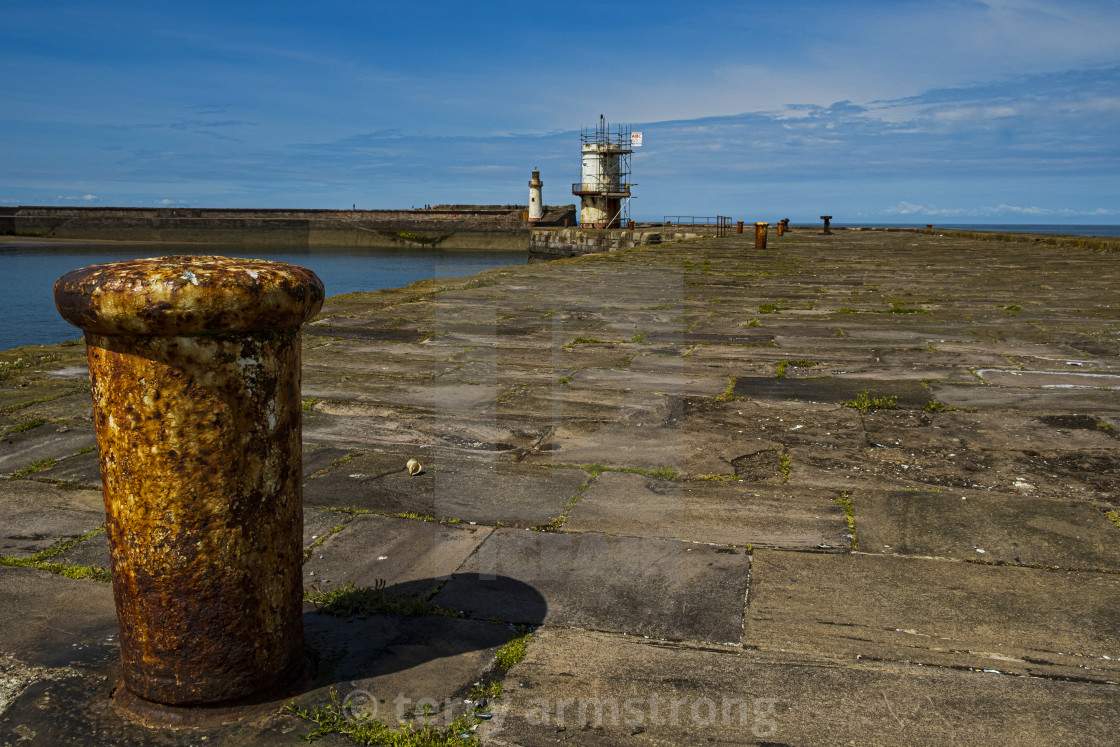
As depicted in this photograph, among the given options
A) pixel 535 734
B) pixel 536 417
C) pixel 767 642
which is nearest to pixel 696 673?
pixel 767 642

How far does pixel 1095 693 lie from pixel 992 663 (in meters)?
0.21

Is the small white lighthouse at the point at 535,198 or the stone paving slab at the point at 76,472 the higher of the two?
the small white lighthouse at the point at 535,198

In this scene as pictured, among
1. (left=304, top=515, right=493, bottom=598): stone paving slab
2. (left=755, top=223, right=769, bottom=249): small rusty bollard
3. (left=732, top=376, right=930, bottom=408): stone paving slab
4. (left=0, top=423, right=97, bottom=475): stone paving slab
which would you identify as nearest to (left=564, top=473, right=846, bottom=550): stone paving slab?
(left=304, top=515, right=493, bottom=598): stone paving slab

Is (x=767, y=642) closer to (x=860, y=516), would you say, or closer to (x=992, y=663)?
(x=992, y=663)

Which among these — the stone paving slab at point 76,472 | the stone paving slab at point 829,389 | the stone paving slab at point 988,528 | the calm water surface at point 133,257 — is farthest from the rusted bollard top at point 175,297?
the calm water surface at point 133,257

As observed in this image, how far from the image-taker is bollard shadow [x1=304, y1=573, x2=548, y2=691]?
1964 millimetres

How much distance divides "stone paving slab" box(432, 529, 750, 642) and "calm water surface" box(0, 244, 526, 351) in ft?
37.1

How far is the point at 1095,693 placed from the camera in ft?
6.06

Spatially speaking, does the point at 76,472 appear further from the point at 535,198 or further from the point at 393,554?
the point at 535,198

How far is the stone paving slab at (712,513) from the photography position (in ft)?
8.98

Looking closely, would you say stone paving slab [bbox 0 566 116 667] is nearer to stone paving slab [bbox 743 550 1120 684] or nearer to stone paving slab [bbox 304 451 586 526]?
stone paving slab [bbox 304 451 586 526]

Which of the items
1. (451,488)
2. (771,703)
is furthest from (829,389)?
(771,703)

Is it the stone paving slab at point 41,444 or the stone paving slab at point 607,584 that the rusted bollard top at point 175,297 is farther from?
the stone paving slab at point 41,444

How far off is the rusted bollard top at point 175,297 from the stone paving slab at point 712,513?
1470mm
